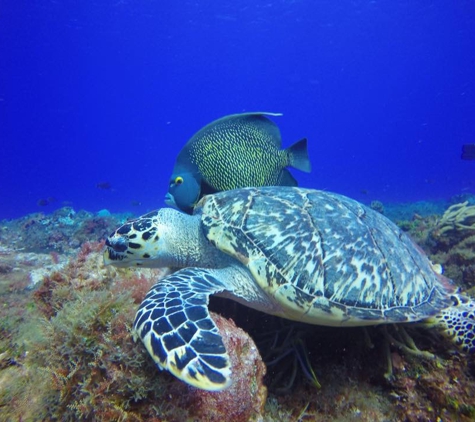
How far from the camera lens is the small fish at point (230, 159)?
3.63 m

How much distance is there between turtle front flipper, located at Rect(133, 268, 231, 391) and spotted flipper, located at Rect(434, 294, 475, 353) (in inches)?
84.3

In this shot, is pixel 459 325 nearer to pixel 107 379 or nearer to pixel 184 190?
pixel 107 379

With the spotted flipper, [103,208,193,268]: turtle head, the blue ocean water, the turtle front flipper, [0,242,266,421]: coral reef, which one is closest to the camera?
the turtle front flipper

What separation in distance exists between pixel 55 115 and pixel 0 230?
107625 millimetres

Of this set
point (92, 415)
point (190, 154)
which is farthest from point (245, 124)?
point (92, 415)

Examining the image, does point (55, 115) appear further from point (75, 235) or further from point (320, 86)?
point (75, 235)

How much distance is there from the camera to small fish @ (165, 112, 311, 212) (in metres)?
3.63

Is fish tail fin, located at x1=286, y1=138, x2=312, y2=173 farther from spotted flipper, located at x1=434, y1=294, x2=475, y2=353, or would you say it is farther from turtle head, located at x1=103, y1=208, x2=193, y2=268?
spotted flipper, located at x1=434, y1=294, x2=475, y2=353

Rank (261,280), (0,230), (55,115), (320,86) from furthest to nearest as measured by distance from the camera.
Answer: (320,86) → (55,115) → (0,230) → (261,280)

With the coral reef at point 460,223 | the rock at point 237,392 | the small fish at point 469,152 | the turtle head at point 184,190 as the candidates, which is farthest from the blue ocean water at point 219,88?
the rock at point 237,392

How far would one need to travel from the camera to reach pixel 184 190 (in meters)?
3.58

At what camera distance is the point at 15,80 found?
65000 millimetres

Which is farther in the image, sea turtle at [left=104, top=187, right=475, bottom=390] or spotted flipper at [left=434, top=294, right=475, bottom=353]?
spotted flipper at [left=434, top=294, right=475, bottom=353]

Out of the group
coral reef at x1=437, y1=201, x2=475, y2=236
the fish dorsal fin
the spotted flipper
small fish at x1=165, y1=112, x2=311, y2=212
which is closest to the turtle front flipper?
small fish at x1=165, y1=112, x2=311, y2=212
